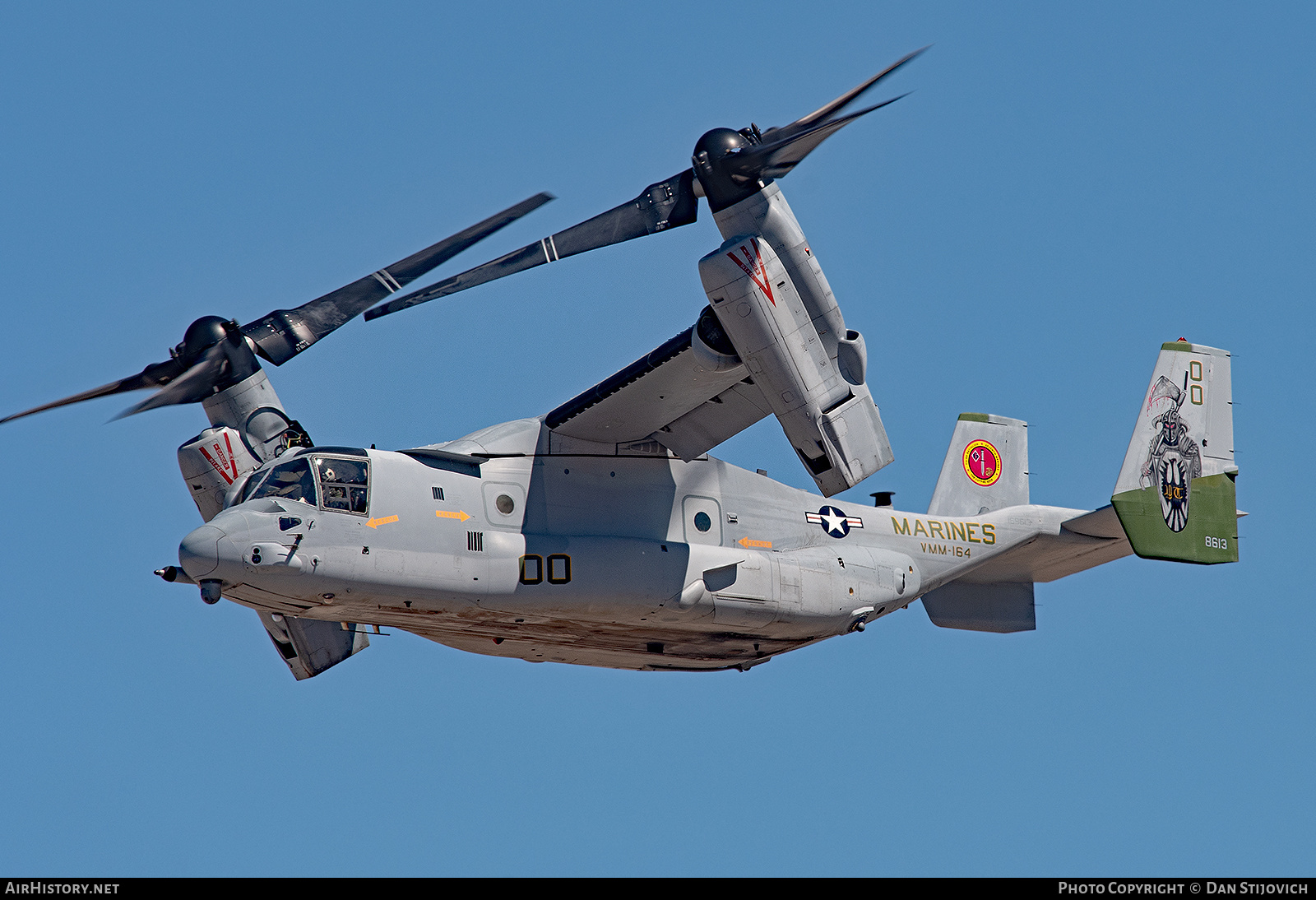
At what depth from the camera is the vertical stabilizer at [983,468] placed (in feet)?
70.3

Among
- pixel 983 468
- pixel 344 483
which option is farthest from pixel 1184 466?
pixel 344 483

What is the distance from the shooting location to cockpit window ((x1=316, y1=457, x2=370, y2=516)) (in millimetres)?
16250

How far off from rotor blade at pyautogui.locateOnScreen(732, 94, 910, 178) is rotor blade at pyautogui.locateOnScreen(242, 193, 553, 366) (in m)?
3.67

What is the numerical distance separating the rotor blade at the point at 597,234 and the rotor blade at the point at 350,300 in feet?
5.94

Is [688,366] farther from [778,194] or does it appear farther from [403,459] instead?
[403,459]

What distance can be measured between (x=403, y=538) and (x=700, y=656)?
4.46 meters

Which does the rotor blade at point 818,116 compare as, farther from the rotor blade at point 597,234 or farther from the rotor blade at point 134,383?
the rotor blade at point 134,383

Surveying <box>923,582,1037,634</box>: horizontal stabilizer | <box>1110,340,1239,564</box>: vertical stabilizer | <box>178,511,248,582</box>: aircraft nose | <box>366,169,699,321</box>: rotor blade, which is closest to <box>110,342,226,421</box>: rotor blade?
<box>366,169,699,321</box>: rotor blade

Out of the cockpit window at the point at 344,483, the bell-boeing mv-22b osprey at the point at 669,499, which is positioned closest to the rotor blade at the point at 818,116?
the bell-boeing mv-22b osprey at the point at 669,499

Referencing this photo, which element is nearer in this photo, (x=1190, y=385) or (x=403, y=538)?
(x=403, y=538)

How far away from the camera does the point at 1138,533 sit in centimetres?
1917

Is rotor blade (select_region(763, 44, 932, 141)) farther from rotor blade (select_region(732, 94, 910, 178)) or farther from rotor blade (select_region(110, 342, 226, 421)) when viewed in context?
rotor blade (select_region(110, 342, 226, 421))

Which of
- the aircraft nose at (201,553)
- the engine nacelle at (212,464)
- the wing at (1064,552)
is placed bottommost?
the aircraft nose at (201,553)
